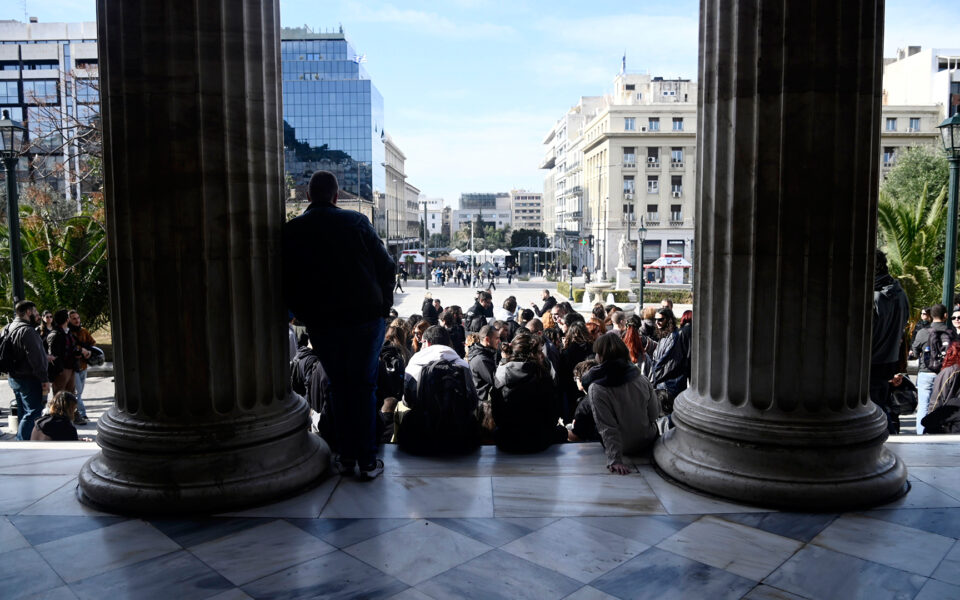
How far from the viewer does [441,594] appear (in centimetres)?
319

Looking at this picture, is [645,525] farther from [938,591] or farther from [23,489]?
[23,489]

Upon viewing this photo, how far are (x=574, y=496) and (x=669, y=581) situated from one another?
1091 millimetres

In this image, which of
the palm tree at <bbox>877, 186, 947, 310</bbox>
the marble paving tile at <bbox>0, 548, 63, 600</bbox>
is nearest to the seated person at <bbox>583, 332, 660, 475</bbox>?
the marble paving tile at <bbox>0, 548, 63, 600</bbox>

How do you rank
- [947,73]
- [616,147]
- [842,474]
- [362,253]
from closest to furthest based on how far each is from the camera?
[842,474]
[362,253]
[947,73]
[616,147]

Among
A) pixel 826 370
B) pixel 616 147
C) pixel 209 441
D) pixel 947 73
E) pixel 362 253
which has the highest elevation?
pixel 947 73

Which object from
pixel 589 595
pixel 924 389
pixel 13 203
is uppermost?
pixel 13 203

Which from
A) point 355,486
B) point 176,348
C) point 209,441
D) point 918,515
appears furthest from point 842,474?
point 176,348

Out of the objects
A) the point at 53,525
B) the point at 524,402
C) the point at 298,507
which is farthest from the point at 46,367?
the point at 524,402

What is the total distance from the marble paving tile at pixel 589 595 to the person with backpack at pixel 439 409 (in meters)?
2.07

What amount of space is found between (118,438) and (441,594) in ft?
7.46

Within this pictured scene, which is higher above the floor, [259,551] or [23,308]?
[23,308]

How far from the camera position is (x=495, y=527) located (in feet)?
12.8

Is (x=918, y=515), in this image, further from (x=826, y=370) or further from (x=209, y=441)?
(x=209, y=441)

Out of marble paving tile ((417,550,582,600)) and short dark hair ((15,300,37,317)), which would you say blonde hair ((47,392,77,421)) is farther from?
marble paving tile ((417,550,582,600))
